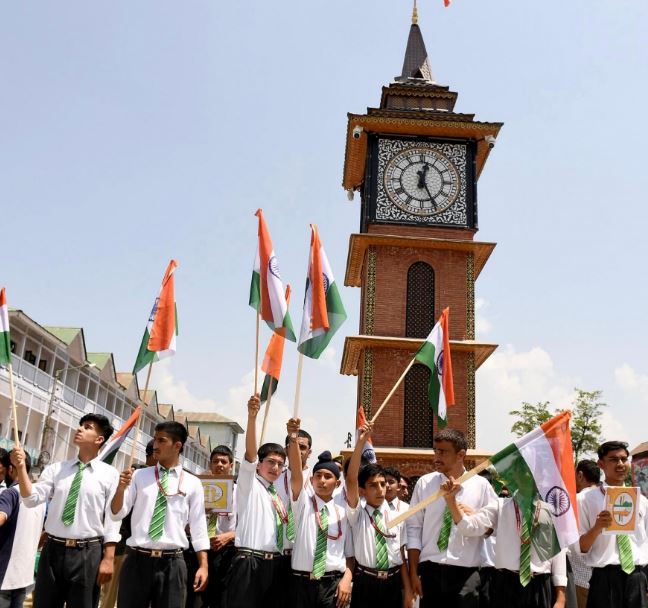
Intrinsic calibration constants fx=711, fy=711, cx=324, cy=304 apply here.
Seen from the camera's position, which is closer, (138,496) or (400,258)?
(138,496)

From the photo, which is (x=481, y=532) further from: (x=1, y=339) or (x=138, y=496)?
(x=1, y=339)

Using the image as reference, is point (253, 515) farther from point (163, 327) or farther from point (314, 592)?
point (163, 327)

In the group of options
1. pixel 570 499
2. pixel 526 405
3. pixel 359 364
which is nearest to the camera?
pixel 570 499

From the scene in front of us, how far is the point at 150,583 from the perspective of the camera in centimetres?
554


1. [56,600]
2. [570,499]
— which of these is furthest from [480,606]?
[56,600]

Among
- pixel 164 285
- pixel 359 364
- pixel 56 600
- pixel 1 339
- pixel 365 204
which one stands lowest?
pixel 56 600

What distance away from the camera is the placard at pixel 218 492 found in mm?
6969

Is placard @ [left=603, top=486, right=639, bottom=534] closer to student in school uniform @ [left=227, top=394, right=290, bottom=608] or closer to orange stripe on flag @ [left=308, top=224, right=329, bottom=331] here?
student in school uniform @ [left=227, top=394, right=290, bottom=608]

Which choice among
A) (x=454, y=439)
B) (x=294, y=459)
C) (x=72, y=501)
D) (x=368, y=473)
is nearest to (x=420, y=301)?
(x=368, y=473)

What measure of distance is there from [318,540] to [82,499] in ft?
6.61

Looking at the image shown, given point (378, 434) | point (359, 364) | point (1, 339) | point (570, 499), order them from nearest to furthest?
1. point (570, 499)
2. point (1, 339)
3. point (378, 434)
4. point (359, 364)

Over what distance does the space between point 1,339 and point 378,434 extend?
534 inches

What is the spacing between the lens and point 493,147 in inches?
911

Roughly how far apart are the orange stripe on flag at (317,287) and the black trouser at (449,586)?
2539mm
